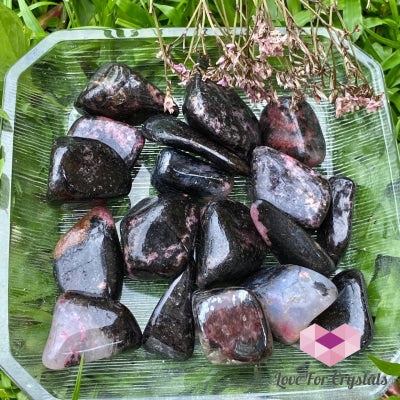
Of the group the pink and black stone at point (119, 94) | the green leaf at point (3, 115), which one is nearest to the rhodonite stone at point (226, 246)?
the pink and black stone at point (119, 94)

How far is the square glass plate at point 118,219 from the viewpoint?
963 millimetres

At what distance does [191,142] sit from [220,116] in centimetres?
7

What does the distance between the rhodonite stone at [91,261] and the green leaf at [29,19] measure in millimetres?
448

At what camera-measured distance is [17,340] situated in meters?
0.96

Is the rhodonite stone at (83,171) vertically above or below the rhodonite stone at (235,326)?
above

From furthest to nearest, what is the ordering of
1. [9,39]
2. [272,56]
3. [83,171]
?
[9,39]
[83,171]
[272,56]

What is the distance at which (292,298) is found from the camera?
3.08 ft

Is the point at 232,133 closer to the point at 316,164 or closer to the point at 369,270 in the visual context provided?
the point at 316,164

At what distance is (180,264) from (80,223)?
0.18 metres

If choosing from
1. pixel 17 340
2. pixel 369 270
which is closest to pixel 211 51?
pixel 369 270

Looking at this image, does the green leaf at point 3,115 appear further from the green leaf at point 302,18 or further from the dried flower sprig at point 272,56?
the green leaf at point 302,18

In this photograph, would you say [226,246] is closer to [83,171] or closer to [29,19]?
[83,171]

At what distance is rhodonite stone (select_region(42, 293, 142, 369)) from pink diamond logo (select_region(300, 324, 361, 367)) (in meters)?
0.28

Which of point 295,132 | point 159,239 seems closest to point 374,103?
point 295,132
